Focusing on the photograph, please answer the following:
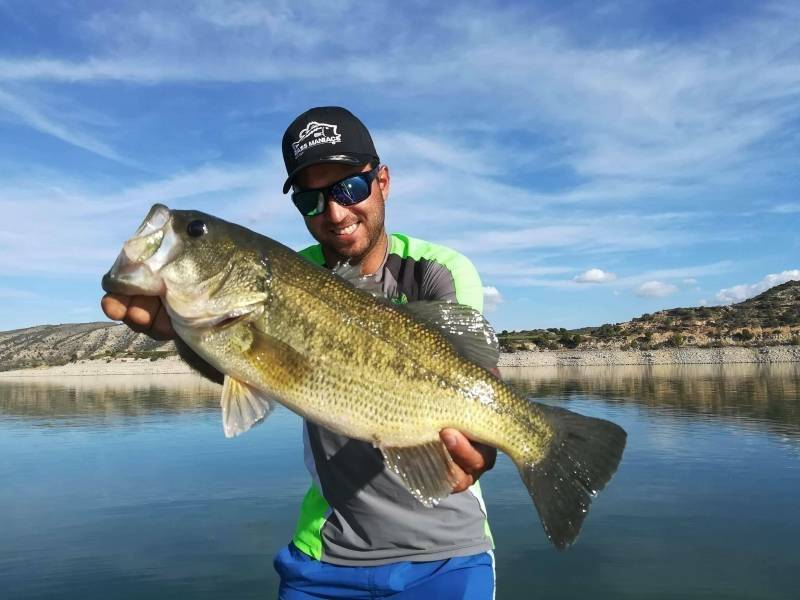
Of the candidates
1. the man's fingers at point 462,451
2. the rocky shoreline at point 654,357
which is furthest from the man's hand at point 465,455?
the rocky shoreline at point 654,357

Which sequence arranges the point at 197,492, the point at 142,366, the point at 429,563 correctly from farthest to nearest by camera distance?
the point at 142,366
the point at 197,492
the point at 429,563

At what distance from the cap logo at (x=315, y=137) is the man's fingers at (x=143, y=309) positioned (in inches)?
55.5

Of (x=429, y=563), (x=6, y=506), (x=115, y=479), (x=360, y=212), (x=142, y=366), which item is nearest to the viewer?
(x=429, y=563)

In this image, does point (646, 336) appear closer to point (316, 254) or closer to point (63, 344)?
point (316, 254)

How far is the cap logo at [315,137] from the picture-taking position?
454cm

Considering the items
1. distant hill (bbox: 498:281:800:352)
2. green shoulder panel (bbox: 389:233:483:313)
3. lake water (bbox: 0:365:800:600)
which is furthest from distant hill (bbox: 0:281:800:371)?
green shoulder panel (bbox: 389:233:483:313)

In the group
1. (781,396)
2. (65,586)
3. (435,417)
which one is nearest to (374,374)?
(435,417)

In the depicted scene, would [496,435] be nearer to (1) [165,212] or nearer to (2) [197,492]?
(1) [165,212]

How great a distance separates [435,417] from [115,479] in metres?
18.5

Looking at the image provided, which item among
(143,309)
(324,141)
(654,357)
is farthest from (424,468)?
(654,357)

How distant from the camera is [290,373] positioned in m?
3.67

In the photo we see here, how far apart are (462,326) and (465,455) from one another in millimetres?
788

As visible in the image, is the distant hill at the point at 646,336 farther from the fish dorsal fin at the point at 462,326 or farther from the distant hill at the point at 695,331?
the fish dorsal fin at the point at 462,326

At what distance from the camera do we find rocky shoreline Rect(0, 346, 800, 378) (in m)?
82.1
